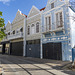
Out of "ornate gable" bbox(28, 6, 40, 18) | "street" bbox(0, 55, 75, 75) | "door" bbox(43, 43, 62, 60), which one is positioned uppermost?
"ornate gable" bbox(28, 6, 40, 18)

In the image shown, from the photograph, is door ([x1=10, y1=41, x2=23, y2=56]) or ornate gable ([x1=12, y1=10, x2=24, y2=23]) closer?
door ([x1=10, y1=41, x2=23, y2=56])

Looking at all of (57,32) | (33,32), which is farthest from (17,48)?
(57,32)

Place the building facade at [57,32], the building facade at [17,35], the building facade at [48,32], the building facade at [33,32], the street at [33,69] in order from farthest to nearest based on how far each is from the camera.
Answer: the building facade at [17,35]
the building facade at [33,32]
the building facade at [48,32]
the building facade at [57,32]
the street at [33,69]

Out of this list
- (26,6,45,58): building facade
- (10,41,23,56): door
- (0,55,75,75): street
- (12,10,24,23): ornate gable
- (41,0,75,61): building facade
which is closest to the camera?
(0,55,75,75): street

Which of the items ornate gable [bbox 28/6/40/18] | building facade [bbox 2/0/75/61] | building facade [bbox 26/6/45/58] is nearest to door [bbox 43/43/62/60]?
building facade [bbox 2/0/75/61]

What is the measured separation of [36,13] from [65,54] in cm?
1023

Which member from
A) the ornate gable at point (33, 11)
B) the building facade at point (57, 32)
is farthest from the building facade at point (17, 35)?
the building facade at point (57, 32)

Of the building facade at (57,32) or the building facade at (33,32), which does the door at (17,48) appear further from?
the building facade at (57,32)

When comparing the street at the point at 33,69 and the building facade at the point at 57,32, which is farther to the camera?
the building facade at the point at 57,32

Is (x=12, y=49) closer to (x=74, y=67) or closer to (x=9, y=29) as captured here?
(x=9, y=29)

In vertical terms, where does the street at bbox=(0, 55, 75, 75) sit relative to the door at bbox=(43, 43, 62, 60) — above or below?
below

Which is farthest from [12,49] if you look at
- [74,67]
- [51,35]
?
[74,67]

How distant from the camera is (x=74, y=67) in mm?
8680

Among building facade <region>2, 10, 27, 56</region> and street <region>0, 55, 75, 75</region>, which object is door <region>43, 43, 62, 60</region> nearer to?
street <region>0, 55, 75, 75</region>
